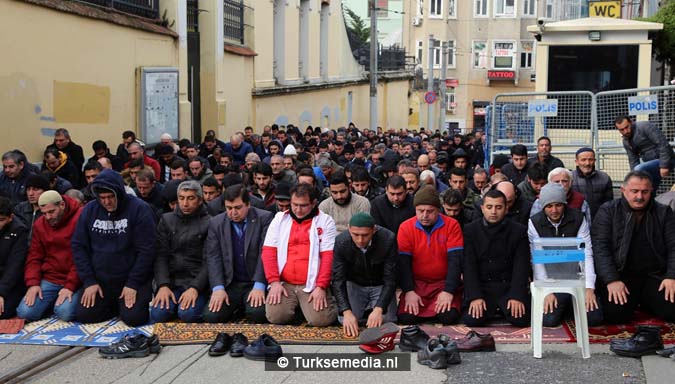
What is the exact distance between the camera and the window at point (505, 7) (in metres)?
60.9

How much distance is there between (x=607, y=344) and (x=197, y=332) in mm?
3791

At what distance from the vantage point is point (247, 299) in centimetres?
939

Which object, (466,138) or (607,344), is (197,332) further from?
(466,138)

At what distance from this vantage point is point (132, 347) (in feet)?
27.2

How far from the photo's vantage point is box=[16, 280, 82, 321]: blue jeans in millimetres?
9461

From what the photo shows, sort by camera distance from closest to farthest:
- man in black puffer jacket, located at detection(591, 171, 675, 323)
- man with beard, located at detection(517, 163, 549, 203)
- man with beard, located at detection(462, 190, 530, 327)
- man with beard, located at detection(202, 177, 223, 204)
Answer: man in black puffer jacket, located at detection(591, 171, 675, 323) < man with beard, located at detection(462, 190, 530, 327) < man with beard, located at detection(517, 163, 549, 203) < man with beard, located at detection(202, 177, 223, 204)

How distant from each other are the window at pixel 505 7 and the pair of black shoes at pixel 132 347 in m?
55.6

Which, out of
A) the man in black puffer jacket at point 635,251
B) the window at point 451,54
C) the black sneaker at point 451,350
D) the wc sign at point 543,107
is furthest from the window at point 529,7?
the black sneaker at point 451,350

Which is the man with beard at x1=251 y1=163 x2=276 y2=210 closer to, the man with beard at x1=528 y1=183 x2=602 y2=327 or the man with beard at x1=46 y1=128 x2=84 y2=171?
the man with beard at x1=46 y1=128 x2=84 y2=171

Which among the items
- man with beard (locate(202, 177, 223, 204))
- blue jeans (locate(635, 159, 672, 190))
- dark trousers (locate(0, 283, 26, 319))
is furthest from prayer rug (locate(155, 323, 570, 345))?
blue jeans (locate(635, 159, 672, 190))

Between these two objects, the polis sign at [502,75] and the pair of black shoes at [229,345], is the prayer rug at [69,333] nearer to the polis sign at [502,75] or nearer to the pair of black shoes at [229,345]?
the pair of black shoes at [229,345]

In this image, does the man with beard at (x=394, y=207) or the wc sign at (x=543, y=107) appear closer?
the man with beard at (x=394, y=207)

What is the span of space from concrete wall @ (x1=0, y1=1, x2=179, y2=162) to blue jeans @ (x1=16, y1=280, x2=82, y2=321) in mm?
4538

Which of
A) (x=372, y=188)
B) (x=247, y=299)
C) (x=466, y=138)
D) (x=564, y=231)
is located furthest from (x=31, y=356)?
(x=466, y=138)
